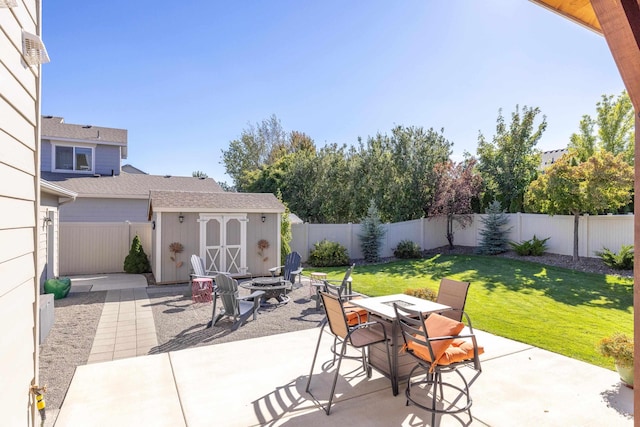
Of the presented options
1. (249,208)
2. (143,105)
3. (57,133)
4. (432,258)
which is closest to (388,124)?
(432,258)

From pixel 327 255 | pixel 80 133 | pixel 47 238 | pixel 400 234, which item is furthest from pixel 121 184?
pixel 400 234

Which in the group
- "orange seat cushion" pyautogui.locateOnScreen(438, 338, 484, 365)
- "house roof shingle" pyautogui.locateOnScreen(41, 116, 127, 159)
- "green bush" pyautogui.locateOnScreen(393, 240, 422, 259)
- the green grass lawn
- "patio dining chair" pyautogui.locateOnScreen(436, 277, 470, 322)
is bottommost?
the green grass lawn

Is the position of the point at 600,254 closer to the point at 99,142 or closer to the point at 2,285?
the point at 2,285

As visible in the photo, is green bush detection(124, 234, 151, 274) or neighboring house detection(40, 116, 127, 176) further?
neighboring house detection(40, 116, 127, 176)

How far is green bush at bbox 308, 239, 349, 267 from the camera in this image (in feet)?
41.3

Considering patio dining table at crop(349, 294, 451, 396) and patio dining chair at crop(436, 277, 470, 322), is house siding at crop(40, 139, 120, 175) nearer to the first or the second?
patio dining table at crop(349, 294, 451, 396)

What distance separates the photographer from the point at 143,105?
1488cm

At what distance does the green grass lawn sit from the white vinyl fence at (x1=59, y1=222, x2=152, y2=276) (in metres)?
6.62


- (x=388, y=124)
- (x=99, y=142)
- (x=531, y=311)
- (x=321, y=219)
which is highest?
(x=388, y=124)

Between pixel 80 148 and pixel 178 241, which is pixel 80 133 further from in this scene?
pixel 178 241

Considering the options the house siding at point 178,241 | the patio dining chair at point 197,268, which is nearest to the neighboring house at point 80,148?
the house siding at point 178,241

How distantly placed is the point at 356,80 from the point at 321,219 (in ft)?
29.3

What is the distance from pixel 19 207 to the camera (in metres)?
1.98

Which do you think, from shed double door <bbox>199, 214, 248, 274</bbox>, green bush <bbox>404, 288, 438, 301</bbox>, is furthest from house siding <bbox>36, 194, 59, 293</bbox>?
green bush <bbox>404, 288, 438, 301</bbox>
